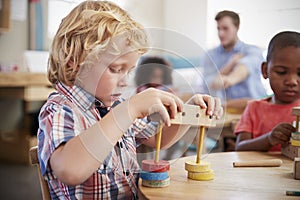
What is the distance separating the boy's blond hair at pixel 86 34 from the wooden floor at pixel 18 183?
1.62m

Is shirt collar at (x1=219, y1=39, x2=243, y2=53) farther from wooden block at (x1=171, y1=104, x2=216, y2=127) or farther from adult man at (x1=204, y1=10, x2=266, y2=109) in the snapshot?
wooden block at (x1=171, y1=104, x2=216, y2=127)

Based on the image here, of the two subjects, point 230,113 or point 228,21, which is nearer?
point 228,21

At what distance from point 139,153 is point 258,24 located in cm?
Answer: 56

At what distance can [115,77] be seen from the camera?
62 centimetres

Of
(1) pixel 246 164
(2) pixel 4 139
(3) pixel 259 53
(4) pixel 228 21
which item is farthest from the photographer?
(2) pixel 4 139

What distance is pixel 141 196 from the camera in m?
0.61

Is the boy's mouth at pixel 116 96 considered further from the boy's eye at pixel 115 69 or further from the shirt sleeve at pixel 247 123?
the shirt sleeve at pixel 247 123

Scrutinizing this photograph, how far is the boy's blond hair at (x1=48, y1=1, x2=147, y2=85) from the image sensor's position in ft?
2.02

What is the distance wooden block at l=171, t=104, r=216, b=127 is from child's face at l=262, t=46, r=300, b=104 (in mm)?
346

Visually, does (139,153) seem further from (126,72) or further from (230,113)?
(230,113)

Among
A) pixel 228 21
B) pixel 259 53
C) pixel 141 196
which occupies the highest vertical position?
pixel 228 21

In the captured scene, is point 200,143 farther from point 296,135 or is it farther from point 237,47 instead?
point 237,47

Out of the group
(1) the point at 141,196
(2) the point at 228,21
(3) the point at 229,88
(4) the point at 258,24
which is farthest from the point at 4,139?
(1) the point at 141,196

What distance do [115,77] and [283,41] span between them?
473 mm
